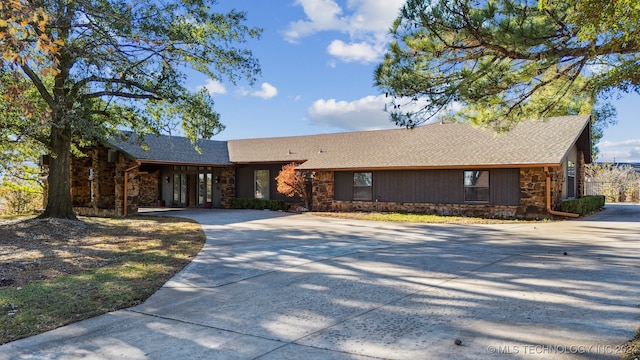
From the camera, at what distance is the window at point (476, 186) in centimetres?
1723

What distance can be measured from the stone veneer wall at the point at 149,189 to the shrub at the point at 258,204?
5.45m

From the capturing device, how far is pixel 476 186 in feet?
57.2

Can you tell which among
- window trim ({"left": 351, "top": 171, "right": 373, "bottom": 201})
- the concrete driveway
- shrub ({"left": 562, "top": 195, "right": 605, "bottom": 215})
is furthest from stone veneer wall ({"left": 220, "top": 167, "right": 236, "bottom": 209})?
shrub ({"left": 562, "top": 195, "right": 605, "bottom": 215})

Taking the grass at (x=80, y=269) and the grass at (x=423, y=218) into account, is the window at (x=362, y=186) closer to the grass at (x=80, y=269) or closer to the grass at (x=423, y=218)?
the grass at (x=423, y=218)

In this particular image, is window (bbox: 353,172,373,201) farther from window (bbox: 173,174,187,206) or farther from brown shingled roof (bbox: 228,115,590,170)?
window (bbox: 173,174,187,206)

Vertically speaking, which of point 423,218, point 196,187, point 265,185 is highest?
point 265,185

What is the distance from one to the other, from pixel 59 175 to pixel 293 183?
31.6 ft

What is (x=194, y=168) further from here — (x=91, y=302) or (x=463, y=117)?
(x=91, y=302)

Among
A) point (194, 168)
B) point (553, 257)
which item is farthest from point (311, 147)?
point (553, 257)

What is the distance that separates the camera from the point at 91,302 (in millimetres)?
5375

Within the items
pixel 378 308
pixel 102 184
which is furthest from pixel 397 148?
pixel 378 308

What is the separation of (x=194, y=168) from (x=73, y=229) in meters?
11.8

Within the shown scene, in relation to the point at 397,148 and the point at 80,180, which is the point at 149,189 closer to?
the point at 80,180

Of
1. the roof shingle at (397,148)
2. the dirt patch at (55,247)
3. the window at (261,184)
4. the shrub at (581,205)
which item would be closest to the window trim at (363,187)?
the roof shingle at (397,148)
